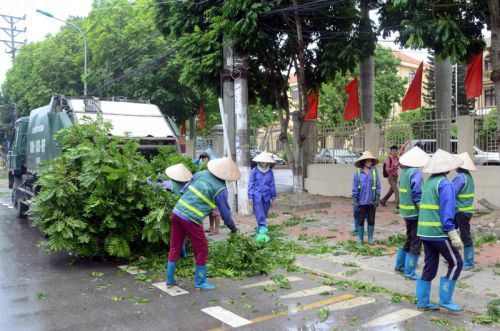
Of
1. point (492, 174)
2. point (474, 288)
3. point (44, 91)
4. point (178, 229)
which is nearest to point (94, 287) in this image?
point (178, 229)

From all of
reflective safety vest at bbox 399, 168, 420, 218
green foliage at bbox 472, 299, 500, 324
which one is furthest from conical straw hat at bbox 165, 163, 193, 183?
green foliage at bbox 472, 299, 500, 324

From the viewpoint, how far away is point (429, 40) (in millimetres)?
9898

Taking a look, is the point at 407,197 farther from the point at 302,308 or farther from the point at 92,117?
the point at 92,117

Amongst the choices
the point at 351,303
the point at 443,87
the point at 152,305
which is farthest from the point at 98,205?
the point at 443,87

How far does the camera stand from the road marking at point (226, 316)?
4816 mm

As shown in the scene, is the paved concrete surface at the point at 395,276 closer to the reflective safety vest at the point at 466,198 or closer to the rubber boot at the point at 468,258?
the rubber boot at the point at 468,258

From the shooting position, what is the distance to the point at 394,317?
496 cm

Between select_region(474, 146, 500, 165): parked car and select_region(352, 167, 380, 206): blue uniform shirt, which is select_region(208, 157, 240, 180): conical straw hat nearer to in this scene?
select_region(352, 167, 380, 206): blue uniform shirt

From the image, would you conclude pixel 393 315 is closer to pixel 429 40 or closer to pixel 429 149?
pixel 429 40

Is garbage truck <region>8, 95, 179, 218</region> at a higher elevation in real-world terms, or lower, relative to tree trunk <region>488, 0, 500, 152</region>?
lower

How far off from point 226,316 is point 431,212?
7.75 ft

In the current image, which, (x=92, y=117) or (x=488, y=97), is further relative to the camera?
(x=488, y=97)

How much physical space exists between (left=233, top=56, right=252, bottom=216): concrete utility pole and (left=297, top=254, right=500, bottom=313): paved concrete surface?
4.49 m

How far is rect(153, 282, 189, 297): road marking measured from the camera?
583cm
